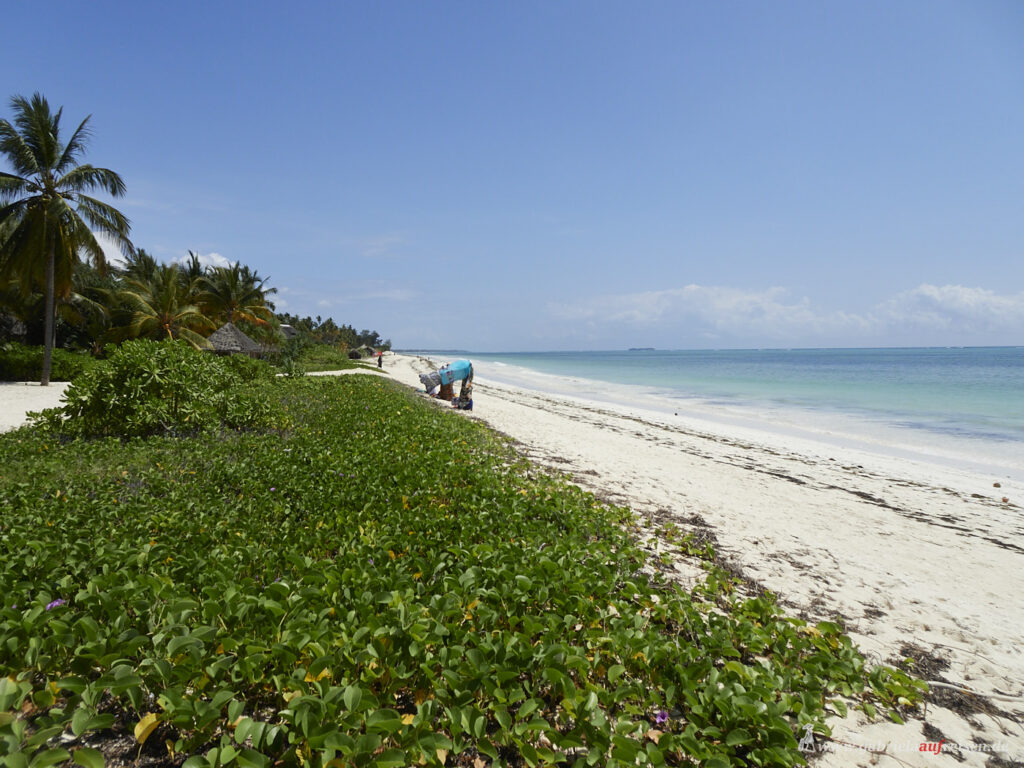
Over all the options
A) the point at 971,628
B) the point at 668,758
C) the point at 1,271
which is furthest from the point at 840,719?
the point at 1,271

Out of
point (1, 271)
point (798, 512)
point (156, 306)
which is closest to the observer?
point (798, 512)

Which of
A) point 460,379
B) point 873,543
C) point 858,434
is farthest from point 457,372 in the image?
point 873,543

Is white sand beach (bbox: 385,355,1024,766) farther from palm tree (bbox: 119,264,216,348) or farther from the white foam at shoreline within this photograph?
palm tree (bbox: 119,264,216,348)

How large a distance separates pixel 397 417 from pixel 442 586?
6.82 metres

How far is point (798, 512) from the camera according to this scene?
6543 mm

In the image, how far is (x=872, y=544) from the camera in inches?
217

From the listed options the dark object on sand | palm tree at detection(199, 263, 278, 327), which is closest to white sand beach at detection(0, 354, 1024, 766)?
the dark object on sand

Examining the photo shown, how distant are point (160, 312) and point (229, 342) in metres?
3.67

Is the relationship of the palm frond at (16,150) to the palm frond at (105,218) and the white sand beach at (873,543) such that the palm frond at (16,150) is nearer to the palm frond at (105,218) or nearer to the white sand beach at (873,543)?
the palm frond at (105,218)

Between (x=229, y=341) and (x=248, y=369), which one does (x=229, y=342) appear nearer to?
(x=229, y=341)

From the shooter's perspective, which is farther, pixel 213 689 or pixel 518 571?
pixel 518 571

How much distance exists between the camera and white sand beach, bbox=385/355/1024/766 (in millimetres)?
2803

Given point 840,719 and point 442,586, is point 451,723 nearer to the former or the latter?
point 442,586

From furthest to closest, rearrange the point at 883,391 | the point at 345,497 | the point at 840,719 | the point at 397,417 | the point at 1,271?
the point at 883,391 → the point at 1,271 → the point at 397,417 → the point at 345,497 → the point at 840,719
